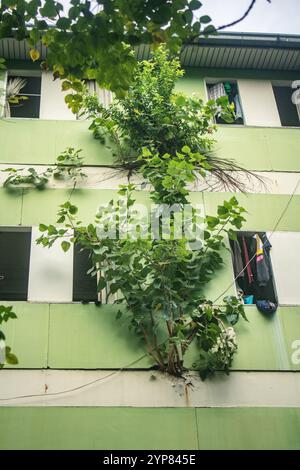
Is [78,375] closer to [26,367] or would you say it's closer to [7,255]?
[26,367]

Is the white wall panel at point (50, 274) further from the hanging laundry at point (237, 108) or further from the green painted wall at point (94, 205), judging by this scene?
the hanging laundry at point (237, 108)

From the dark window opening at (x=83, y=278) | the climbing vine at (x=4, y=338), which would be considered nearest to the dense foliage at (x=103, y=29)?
the climbing vine at (x=4, y=338)

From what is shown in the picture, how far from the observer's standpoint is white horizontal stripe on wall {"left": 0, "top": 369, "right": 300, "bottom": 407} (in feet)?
22.0

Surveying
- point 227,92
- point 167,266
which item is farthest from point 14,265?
point 227,92

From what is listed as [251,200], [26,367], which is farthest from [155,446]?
[251,200]

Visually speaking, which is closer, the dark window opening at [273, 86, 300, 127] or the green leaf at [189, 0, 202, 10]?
the green leaf at [189, 0, 202, 10]

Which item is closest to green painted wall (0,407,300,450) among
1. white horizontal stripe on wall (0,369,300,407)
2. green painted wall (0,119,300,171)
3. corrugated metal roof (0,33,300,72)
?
white horizontal stripe on wall (0,369,300,407)

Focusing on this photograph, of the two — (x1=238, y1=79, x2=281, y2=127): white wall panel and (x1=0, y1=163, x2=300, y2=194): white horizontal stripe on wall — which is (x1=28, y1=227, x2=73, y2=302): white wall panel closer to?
(x1=0, y1=163, x2=300, y2=194): white horizontal stripe on wall

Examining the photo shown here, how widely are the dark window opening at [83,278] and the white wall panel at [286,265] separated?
2.82 m

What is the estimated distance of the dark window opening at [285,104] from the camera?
1050 centimetres

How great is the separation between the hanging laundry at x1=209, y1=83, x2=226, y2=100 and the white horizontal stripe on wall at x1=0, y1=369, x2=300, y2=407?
5.39 metres

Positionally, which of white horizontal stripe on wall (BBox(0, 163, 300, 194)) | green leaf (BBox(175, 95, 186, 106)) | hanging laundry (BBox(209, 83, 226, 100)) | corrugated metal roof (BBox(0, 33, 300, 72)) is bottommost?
white horizontal stripe on wall (BBox(0, 163, 300, 194))

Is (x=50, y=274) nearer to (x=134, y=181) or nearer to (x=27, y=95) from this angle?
(x=134, y=181)
